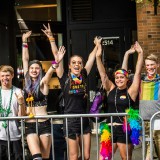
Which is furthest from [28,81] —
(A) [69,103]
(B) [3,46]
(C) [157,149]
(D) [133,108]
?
(B) [3,46]

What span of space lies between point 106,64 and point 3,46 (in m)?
2.72

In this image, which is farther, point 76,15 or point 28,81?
point 76,15

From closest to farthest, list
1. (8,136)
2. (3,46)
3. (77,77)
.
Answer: (8,136) < (77,77) < (3,46)

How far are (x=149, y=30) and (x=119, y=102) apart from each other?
4.17 m

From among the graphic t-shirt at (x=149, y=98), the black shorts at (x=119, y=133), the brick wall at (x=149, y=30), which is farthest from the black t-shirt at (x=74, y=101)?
the brick wall at (x=149, y=30)

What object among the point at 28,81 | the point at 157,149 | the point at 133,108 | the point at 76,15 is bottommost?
the point at 157,149

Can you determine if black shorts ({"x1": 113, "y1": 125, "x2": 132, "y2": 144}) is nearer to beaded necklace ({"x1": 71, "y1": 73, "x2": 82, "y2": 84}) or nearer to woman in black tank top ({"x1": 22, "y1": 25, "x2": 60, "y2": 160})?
beaded necklace ({"x1": 71, "y1": 73, "x2": 82, "y2": 84})

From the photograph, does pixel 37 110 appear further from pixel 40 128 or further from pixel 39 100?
pixel 40 128

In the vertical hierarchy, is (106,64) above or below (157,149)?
above

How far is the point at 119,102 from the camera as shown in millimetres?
6859

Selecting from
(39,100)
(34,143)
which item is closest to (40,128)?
(34,143)

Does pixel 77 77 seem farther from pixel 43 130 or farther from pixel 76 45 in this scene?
pixel 76 45

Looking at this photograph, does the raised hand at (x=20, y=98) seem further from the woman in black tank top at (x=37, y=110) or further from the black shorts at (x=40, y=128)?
the black shorts at (x=40, y=128)

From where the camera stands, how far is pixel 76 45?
39.5 ft
